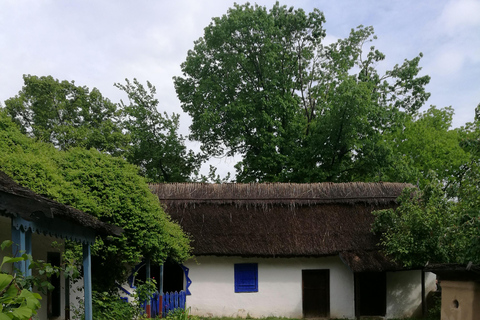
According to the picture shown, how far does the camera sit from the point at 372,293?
644 inches

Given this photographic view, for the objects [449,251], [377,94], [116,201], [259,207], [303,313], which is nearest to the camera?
[116,201]

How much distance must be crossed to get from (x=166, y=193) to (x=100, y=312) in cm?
790

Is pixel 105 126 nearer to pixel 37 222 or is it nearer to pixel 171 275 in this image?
pixel 171 275

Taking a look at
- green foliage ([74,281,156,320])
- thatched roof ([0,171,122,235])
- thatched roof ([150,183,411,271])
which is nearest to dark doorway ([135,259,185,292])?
thatched roof ([150,183,411,271])

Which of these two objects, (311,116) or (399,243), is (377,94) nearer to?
(311,116)

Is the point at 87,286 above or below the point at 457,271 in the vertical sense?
above

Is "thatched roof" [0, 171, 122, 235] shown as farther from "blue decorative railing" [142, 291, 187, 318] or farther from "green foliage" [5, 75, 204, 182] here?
"green foliage" [5, 75, 204, 182]

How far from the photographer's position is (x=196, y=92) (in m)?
24.6

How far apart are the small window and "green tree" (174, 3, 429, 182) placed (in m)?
6.93

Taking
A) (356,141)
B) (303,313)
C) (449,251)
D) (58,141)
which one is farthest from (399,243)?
(58,141)

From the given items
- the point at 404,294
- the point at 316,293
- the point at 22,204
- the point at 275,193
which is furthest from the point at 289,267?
the point at 22,204

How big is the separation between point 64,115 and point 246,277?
49.2 feet

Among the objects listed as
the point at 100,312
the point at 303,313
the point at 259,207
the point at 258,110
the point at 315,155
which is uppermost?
the point at 258,110

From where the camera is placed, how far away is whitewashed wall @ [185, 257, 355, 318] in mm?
16031
